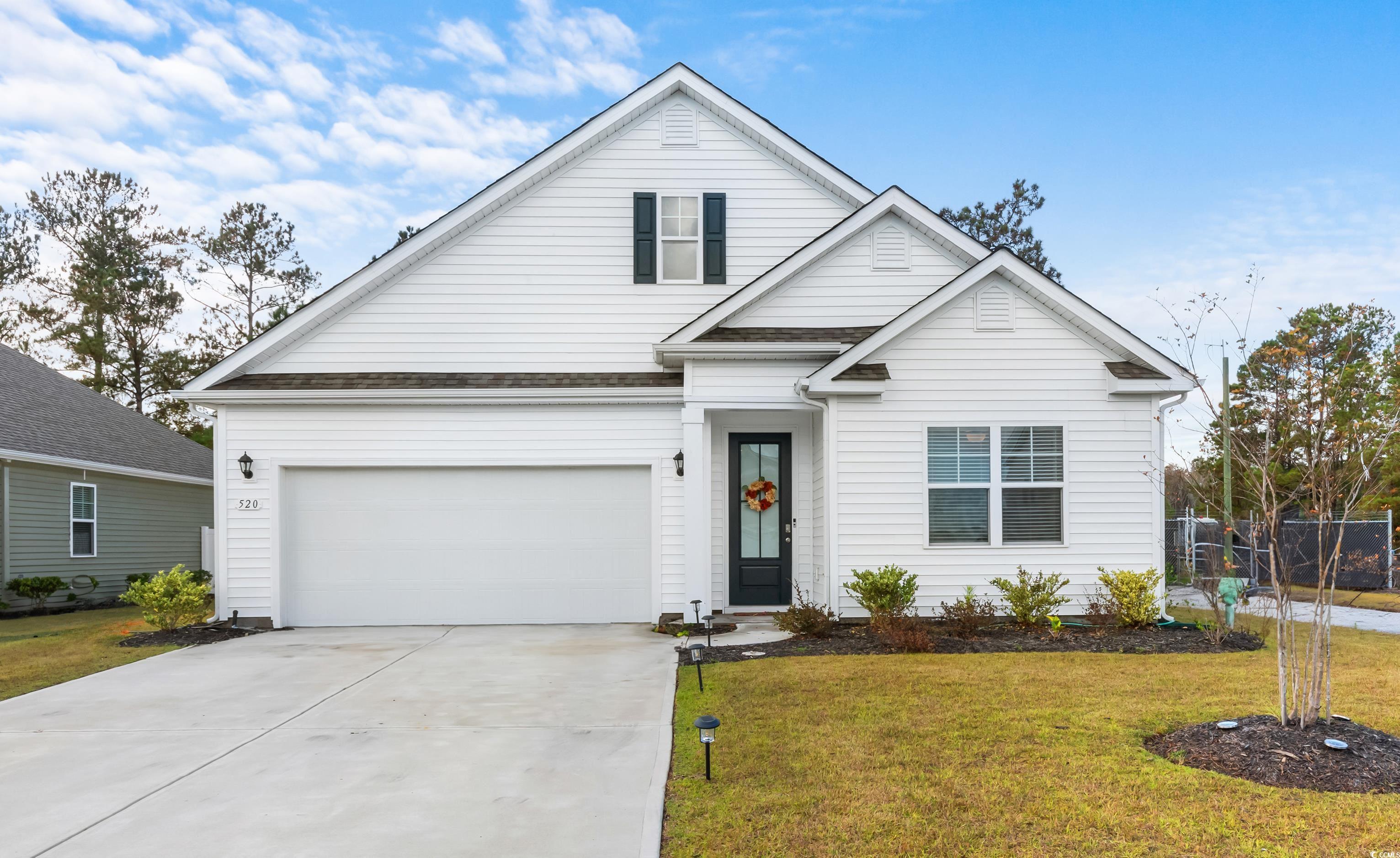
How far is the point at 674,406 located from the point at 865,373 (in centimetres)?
267

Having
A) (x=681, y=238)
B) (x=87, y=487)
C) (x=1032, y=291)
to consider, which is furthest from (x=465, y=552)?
(x=87, y=487)

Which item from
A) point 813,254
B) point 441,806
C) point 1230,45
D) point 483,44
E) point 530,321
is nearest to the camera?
point 441,806

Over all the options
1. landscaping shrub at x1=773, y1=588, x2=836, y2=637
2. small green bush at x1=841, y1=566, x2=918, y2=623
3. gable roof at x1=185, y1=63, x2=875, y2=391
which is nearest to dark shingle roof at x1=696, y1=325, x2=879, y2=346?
gable roof at x1=185, y1=63, x2=875, y2=391

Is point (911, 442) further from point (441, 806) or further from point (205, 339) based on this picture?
point (205, 339)

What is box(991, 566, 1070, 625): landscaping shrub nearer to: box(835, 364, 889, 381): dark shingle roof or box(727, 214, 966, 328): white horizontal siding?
box(835, 364, 889, 381): dark shingle roof

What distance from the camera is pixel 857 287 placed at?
1199 centimetres

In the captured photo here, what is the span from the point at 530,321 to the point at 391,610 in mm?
4379

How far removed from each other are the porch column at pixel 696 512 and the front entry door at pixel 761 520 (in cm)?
91

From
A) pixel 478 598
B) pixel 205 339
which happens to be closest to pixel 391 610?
pixel 478 598

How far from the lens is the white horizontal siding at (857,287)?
1191 cm

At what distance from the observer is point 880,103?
54.4ft

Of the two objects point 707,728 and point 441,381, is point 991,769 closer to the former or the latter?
point 707,728

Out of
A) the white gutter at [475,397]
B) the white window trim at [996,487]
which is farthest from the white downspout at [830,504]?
the white gutter at [475,397]

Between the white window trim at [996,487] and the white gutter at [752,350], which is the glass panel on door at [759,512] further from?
the white window trim at [996,487]
